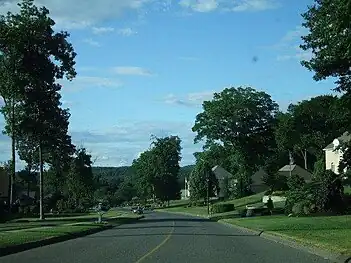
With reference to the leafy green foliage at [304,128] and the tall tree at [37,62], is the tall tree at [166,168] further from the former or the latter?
the tall tree at [37,62]

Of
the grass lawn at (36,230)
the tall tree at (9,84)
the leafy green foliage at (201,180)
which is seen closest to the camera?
the grass lawn at (36,230)

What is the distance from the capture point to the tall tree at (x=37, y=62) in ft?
168

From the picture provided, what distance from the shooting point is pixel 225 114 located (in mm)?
104188

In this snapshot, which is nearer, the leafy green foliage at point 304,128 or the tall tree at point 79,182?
the tall tree at point 79,182

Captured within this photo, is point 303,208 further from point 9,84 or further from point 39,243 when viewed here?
point 39,243

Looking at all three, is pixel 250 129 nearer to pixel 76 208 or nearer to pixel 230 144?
pixel 230 144

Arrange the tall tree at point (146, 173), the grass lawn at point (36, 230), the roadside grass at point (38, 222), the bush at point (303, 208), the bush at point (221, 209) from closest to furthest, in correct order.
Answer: the grass lawn at point (36, 230) → the roadside grass at point (38, 222) → the bush at point (303, 208) → the bush at point (221, 209) → the tall tree at point (146, 173)

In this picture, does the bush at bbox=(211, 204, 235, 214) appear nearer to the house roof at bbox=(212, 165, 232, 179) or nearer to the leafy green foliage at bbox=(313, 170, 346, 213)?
the leafy green foliage at bbox=(313, 170, 346, 213)

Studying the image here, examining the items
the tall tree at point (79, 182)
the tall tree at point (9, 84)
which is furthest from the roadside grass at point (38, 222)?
the tall tree at point (79, 182)

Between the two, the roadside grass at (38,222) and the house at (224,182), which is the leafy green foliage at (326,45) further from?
the house at (224,182)

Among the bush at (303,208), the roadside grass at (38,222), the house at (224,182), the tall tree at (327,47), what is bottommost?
the roadside grass at (38,222)

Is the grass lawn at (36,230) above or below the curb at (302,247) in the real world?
above

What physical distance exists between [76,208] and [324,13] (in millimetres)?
67981

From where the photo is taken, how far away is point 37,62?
52.6 m
